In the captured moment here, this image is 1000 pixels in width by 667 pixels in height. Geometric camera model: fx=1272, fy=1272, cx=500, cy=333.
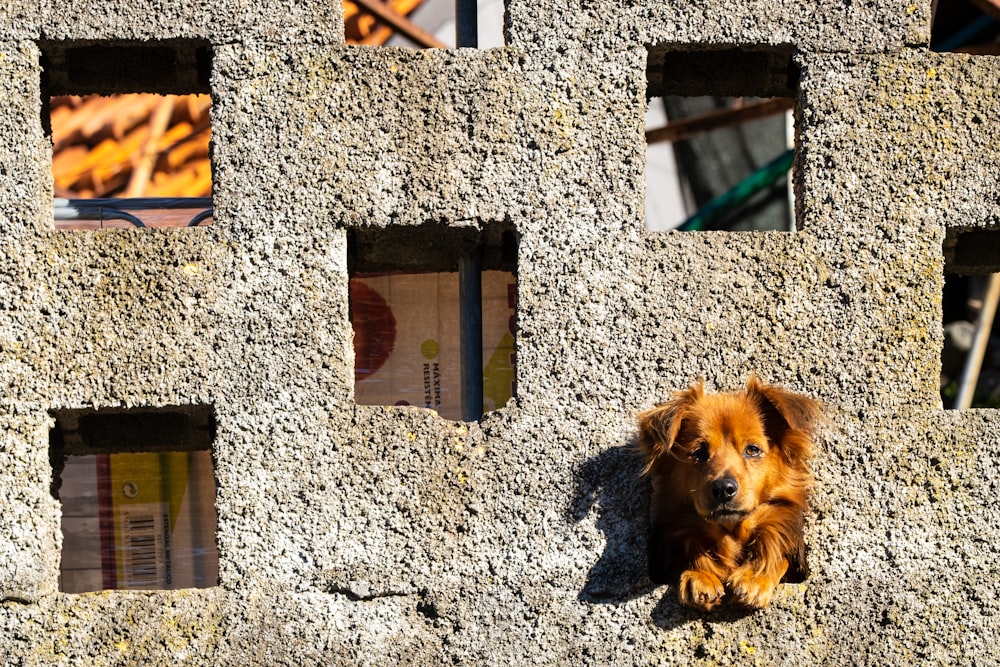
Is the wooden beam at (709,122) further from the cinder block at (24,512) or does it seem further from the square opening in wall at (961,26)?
the cinder block at (24,512)

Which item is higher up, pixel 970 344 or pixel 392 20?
pixel 392 20

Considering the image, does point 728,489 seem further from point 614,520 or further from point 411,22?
point 411,22

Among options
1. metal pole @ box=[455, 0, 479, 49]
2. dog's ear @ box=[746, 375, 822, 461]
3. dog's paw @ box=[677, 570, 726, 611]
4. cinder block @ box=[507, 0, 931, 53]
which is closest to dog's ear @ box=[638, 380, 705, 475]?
dog's ear @ box=[746, 375, 822, 461]

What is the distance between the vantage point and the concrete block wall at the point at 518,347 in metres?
3.33

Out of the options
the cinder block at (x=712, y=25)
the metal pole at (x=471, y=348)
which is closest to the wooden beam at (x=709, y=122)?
Result: the cinder block at (x=712, y=25)

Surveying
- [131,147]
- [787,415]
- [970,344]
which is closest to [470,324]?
[787,415]

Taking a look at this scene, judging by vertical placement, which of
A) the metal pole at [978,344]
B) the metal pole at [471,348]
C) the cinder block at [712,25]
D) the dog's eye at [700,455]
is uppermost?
the cinder block at [712,25]

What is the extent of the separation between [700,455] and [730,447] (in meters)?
0.09

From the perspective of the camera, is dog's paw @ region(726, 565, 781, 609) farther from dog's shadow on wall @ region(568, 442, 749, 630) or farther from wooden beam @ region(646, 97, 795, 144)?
wooden beam @ region(646, 97, 795, 144)

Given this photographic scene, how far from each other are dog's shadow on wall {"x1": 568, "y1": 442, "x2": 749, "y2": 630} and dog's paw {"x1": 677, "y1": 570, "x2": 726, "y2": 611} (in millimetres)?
45

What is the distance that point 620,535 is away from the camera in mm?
3393

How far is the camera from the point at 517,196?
11.2 feet

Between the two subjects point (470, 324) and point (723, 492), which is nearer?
point (723, 492)

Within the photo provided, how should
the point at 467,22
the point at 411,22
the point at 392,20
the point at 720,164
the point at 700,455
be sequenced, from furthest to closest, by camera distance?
1. the point at 720,164
2. the point at 411,22
3. the point at 392,20
4. the point at 467,22
5. the point at 700,455
